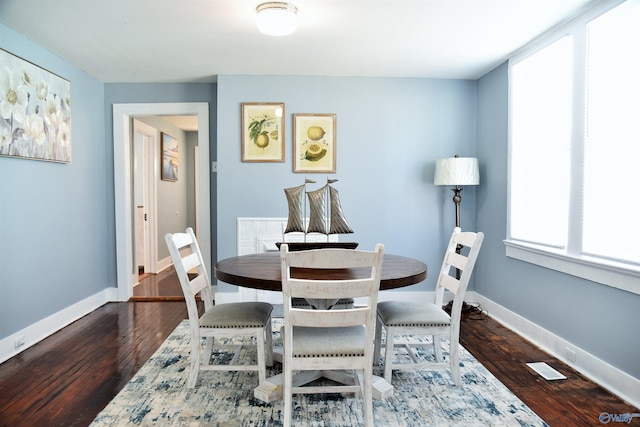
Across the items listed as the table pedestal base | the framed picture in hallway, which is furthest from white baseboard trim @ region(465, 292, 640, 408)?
the framed picture in hallway

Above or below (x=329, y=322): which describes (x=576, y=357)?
below

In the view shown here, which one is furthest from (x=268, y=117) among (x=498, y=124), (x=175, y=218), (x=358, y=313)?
(x=175, y=218)

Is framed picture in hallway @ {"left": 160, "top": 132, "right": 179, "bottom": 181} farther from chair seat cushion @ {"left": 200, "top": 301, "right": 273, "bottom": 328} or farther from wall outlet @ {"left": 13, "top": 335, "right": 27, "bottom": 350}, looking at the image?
chair seat cushion @ {"left": 200, "top": 301, "right": 273, "bottom": 328}

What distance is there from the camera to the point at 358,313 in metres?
1.81

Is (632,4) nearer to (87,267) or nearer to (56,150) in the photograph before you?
(56,150)

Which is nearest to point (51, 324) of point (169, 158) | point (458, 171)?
point (169, 158)

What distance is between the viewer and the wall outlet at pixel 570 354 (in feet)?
8.71

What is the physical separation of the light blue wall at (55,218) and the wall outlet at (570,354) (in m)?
→ 3.85

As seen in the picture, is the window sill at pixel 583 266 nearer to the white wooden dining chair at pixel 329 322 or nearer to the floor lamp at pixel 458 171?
the floor lamp at pixel 458 171

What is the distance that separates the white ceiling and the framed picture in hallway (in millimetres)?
2226

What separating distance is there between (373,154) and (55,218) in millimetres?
2931

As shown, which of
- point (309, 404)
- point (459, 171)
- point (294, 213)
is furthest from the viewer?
point (459, 171)
